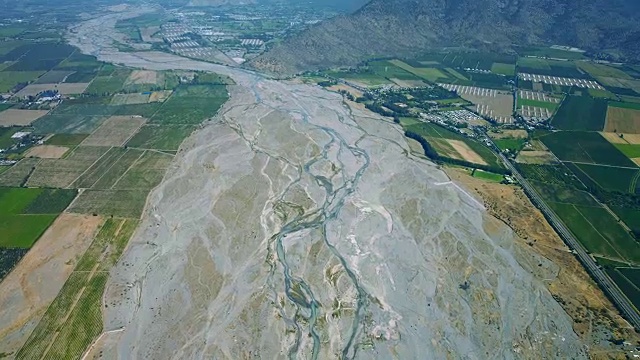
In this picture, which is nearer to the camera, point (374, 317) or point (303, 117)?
point (374, 317)

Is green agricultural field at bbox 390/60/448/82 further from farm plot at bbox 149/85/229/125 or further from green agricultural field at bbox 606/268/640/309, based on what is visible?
green agricultural field at bbox 606/268/640/309

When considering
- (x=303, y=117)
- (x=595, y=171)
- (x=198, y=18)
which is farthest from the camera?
(x=198, y=18)

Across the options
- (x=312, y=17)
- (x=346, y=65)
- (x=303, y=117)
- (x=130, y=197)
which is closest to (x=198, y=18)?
(x=312, y=17)

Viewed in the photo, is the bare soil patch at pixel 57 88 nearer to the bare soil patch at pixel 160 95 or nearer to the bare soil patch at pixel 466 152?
the bare soil patch at pixel 160 95

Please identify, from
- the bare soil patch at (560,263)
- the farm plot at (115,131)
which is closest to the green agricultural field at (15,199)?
the farm plot at (115,131)

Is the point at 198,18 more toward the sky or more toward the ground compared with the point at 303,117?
more toward the ground

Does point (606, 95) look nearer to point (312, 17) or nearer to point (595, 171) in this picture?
point (595, 171)
